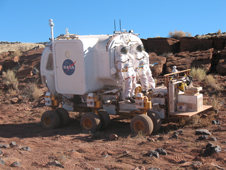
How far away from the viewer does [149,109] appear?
8102 mm

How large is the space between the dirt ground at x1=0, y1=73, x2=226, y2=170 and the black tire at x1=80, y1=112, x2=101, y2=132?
7.0 inches

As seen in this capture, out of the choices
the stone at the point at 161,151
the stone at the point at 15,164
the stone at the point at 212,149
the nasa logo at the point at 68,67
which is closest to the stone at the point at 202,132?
the stone at the point at 212,149

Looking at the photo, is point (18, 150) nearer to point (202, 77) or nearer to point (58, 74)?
point (58, 74)

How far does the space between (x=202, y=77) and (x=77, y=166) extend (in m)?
9.76

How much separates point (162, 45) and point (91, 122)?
10717mm

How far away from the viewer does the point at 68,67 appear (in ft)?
29.8

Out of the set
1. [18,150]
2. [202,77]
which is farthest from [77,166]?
[202,77]

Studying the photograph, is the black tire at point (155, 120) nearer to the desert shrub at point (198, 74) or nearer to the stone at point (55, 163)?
the stone at point (55, 163)

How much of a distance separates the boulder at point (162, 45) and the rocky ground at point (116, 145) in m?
6.74

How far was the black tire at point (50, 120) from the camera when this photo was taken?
947 cm

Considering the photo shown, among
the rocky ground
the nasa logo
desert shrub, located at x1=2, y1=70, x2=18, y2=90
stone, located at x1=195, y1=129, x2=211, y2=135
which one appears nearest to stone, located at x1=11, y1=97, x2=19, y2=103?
the rocky ground

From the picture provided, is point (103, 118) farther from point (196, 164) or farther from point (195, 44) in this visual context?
point (195, 44)

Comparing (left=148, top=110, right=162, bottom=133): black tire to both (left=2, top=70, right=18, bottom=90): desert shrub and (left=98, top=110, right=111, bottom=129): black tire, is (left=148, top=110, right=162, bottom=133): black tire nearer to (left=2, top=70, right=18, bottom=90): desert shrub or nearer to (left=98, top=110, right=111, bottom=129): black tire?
(left=98, top=110, right=111, bottom=129): black tire

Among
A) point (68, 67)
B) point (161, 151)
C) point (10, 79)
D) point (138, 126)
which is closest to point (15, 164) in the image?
point (161, 151)
